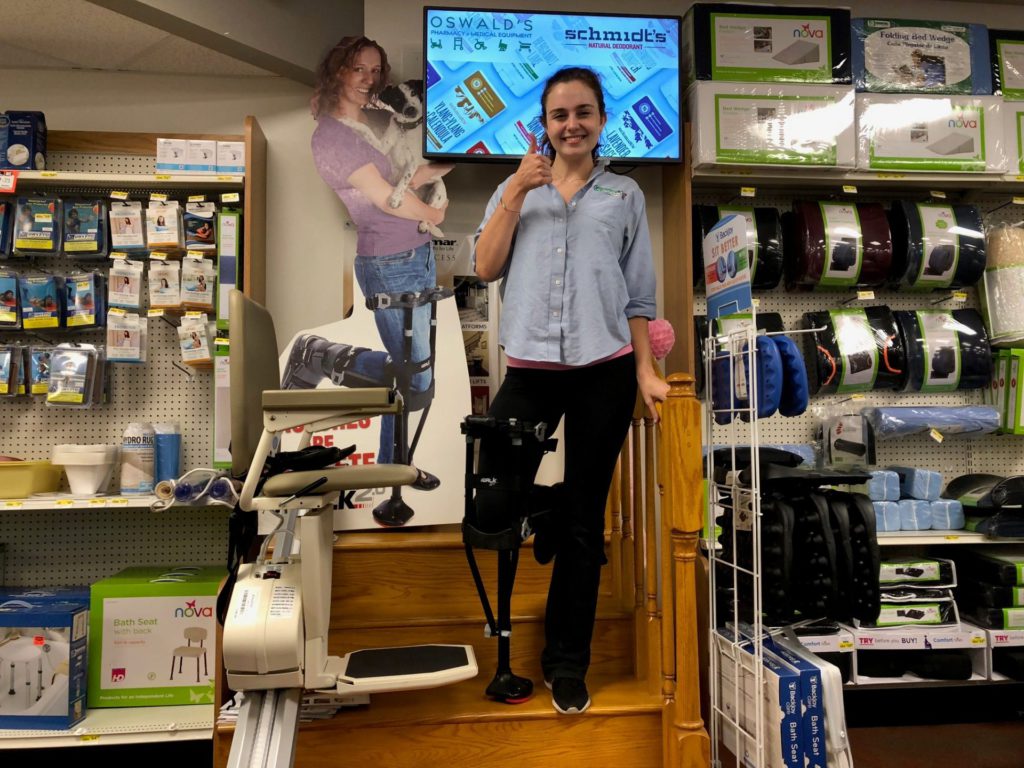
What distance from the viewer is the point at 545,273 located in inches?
73.2

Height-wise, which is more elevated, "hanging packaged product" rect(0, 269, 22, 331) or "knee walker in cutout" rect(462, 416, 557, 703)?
"hanging packaged product" rect(0, 269, 22, 331)

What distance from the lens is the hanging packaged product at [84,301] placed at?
2666mm

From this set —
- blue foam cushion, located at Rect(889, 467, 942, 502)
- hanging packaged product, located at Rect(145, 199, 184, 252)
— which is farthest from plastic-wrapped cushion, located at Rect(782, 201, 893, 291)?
hanging packaged product, located at Rect(145, 199, 184, 252)

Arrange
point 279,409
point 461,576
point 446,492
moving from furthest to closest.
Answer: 1. point 446,492
2. point 461,576
3. point 279,409

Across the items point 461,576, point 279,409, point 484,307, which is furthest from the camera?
point 484,307

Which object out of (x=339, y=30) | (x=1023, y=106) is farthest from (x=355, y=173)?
(x=1023, y=106)

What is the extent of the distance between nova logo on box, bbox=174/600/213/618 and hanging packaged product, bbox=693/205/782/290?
7.87ft

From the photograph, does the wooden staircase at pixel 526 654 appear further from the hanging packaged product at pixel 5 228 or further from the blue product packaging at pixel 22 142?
the blue product packaging at pixel 22 142

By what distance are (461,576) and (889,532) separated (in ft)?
5.91

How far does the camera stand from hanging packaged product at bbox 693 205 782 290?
2.82m

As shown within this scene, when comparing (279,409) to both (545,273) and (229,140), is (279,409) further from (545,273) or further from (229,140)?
(229,140)

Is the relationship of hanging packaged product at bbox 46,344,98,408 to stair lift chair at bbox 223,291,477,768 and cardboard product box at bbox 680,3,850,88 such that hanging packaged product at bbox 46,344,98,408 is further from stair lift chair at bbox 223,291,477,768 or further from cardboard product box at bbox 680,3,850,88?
cardboard product box at bbox 680,3,850,88

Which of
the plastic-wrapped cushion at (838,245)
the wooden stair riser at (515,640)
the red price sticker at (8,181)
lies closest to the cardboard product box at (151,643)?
the wooden stair riser at (515,640)

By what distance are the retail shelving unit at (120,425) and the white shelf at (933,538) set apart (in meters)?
2.83
